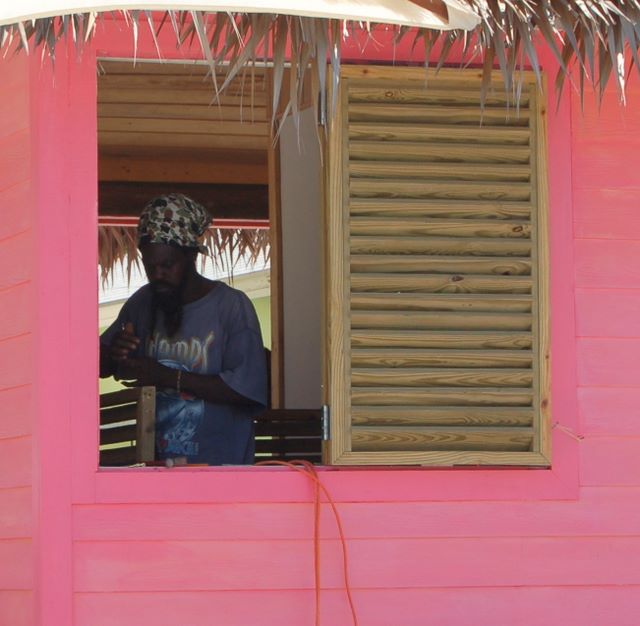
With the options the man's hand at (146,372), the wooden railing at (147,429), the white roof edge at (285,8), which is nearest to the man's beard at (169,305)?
the man's hand at (146,372)

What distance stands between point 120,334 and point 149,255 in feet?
1.03

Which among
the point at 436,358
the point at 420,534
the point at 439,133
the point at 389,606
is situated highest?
the point at 439,133

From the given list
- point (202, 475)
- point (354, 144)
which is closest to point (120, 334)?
point (202, 475)

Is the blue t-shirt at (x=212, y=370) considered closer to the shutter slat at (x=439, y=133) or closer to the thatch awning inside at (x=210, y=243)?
the shutter slat at (x=439, y=133)

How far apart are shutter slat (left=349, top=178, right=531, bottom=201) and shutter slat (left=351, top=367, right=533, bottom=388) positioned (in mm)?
518

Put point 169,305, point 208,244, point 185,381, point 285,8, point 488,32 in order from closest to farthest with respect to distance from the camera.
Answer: point 285,8, point 488,32, point 185,381, point 169,305, point 208,244

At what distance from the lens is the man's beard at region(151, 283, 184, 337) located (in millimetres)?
5016

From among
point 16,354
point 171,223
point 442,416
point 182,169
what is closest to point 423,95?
point 442,416

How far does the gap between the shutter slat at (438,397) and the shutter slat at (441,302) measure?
0.78 feet

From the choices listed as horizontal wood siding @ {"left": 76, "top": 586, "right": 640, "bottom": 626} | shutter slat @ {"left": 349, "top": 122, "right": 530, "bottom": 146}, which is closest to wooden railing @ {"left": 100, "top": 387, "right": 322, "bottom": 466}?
horizontal wood siding @ {"left": 76, "top": 586, "right": 640, "bottom": 626}

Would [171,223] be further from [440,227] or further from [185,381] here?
[440,227]

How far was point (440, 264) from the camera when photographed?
14.4 ft

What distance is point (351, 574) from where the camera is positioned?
4.36 meters

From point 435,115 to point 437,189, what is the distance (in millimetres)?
225
